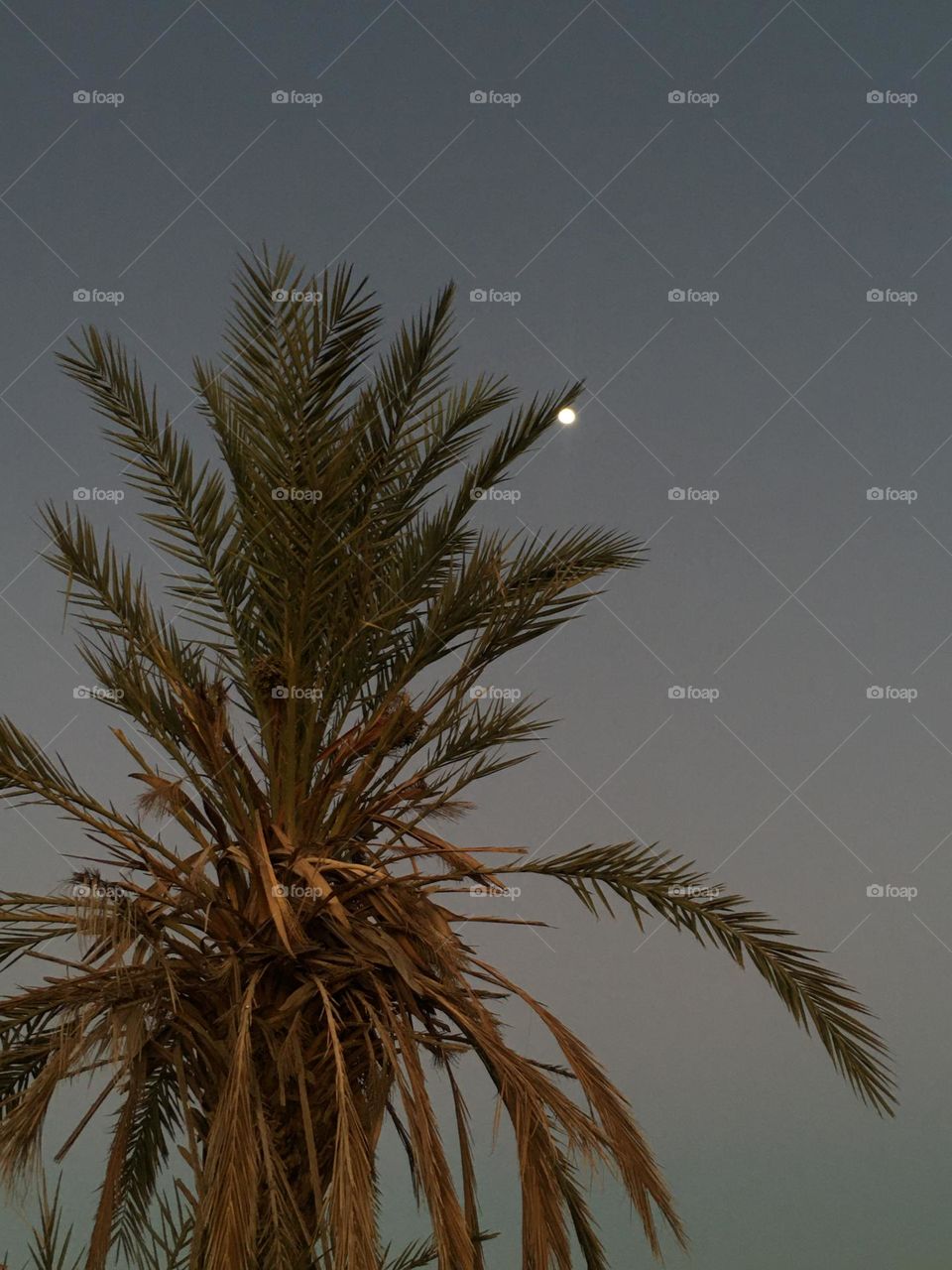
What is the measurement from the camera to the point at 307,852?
6941mm

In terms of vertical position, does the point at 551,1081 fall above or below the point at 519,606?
below

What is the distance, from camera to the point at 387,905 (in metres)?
6.80

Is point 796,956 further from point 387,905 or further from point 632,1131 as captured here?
point 387,905

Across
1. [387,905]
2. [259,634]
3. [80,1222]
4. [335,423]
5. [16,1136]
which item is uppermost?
[335,423]

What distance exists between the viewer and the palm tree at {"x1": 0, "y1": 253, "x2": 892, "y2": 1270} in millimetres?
6066

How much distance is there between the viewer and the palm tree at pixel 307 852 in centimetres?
607

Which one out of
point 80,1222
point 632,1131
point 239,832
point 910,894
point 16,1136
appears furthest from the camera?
point 910,894

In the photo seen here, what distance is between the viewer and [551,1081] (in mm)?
6559

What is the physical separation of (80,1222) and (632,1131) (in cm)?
611

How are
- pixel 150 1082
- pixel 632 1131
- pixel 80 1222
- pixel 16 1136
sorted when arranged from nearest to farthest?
pixel 16 1136 → pixel 632 1131 → pixel 150 1082 → pixel 80 1222

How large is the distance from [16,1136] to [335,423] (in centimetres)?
380

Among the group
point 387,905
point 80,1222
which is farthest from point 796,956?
point 80,1222

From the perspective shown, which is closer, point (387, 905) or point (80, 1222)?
point (387, 905)

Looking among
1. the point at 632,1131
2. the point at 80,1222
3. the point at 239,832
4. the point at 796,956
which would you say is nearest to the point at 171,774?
the point at 239,832
